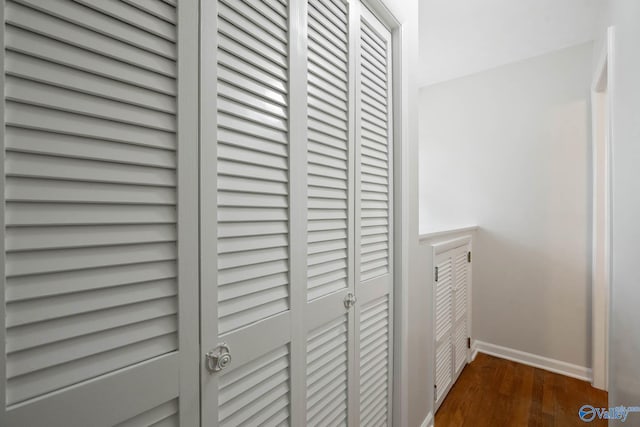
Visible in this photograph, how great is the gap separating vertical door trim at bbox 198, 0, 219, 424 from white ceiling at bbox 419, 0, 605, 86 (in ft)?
5.94

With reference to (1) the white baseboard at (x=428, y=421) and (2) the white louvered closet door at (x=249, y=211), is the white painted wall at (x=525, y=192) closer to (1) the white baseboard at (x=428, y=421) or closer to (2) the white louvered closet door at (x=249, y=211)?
(1) the white baseboard at (x=428, y=421)

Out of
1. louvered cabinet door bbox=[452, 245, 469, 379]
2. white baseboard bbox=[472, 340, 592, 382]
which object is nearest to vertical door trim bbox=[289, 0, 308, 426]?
louvered cabinet door bbox=[452, 245, 469, 379]

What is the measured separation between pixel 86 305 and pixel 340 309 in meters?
0.72

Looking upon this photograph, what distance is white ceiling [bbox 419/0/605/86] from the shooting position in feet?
6.21

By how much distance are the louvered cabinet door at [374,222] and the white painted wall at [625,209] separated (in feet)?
2.76

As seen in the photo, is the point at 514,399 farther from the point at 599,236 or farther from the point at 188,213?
the point at 188,213

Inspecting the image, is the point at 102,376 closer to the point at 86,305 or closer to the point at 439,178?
the point at 86,305

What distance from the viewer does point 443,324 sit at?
1.97m

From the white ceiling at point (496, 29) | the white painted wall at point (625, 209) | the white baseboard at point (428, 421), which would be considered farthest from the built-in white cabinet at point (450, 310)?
the white ceiling at point (496, 29)

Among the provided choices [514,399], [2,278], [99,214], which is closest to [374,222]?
[99,214]

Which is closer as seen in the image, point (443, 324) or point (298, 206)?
point (298, 206)

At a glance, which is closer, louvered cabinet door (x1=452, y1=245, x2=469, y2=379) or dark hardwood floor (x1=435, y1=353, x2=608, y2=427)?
dark hardwood floor (x1=435, y1=353, x2=608, y2=427)

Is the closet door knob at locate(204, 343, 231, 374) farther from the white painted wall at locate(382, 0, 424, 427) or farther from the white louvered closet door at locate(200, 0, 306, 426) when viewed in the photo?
the white painted wall at locate(382, 0, 424, 427)

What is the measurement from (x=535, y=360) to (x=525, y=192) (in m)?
1.35
